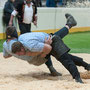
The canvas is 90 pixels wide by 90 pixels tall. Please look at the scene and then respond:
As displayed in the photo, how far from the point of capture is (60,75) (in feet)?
26.5

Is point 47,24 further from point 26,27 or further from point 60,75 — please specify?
point 60,75

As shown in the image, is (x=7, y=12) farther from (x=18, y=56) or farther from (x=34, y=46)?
(x=34, y=46)

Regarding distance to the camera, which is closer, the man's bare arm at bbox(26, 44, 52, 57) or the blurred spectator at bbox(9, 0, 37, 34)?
the man's bare arm at bbox(26, 44, 52, 57)

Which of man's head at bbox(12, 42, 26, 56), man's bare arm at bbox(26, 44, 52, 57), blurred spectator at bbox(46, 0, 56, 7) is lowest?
blurred spectator at bbox(46, 0, 56, 7)

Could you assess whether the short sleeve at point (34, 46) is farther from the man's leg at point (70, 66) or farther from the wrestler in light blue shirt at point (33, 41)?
the man's leg at point (70, 66)

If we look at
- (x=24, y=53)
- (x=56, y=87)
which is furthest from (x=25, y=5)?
(x=56, y=87)

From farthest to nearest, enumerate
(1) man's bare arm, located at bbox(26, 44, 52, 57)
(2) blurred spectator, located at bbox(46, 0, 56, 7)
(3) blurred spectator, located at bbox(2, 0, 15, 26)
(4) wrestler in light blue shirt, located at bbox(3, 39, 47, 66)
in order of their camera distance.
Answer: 1. (2) blurred spectator, located at bbox(46, 0, 56, 7)
2. (3) blurred spectator, located at bbox(2, 0, 15, 26)
3. (4) wrestler in light blue shirt, located at bbox(3, 39, 47, 66)
4. (1) man's bare arm, located at bbox(26, 44, 52, 57)

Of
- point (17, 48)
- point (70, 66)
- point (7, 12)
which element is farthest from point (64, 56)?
point (7, 12)

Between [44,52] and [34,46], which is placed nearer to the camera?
[34,46]

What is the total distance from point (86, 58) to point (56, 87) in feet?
14.2

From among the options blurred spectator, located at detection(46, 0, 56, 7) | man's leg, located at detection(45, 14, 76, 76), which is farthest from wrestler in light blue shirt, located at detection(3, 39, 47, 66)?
blurred spectator, located at detection(46, 0, 56, 7)

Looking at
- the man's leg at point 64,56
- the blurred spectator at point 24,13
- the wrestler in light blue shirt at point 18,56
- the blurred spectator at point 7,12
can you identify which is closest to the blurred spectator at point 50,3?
the blurred spectator at point 7,12

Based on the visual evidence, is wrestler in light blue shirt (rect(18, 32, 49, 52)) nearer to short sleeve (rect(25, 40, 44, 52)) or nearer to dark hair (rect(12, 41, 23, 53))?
short sleeve (rect(25, 40, 44, 52))

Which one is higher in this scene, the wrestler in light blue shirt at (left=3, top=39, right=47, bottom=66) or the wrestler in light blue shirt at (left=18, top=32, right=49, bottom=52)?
the wrestler in light blue shirt at (left=18, top=32, right=49, bottom=52)
